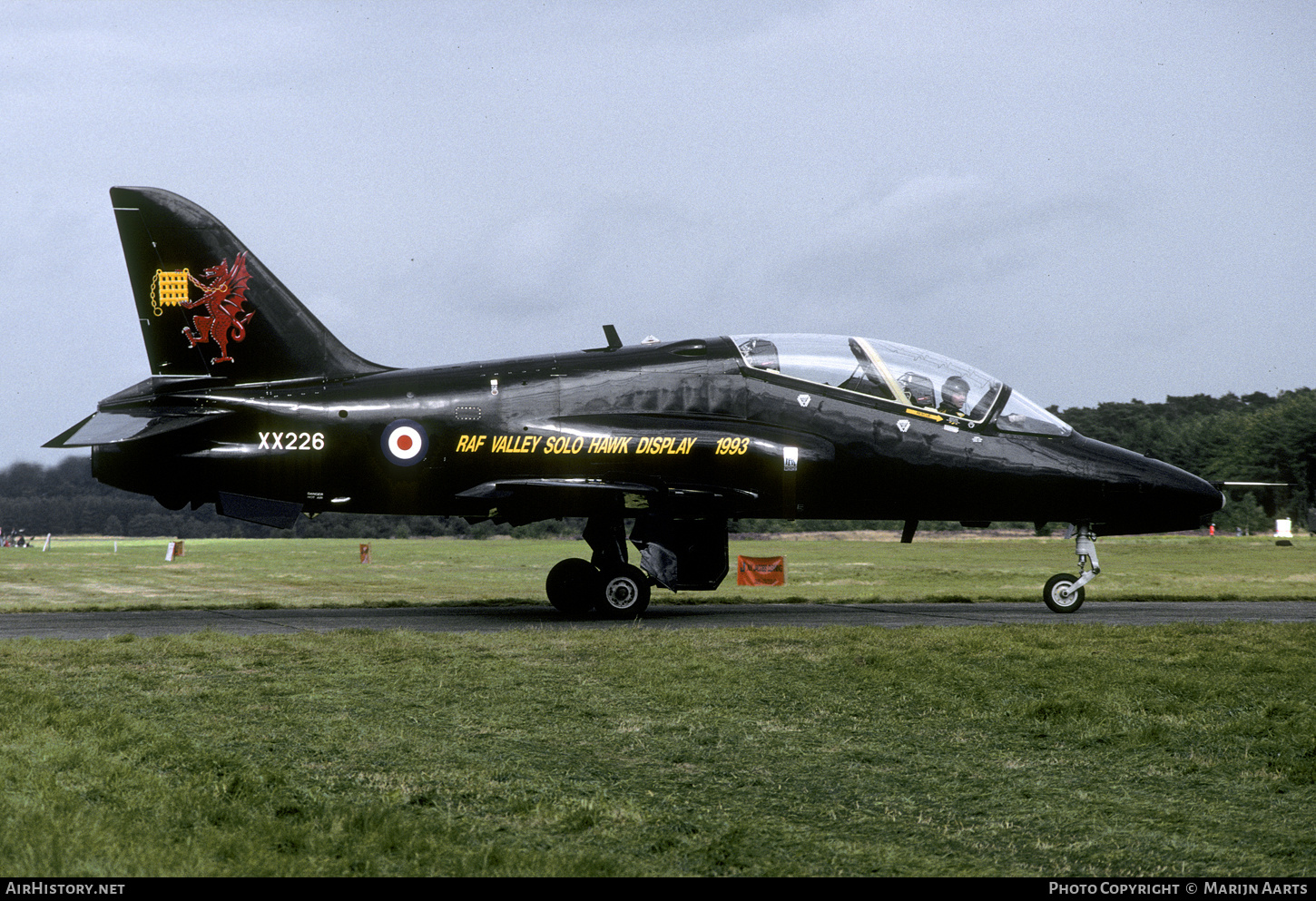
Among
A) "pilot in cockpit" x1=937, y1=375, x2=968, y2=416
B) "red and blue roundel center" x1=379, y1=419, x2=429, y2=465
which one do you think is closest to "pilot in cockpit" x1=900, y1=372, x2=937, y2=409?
"pilot in cockpit" x1=937, y1=375, x2=968, y2=416

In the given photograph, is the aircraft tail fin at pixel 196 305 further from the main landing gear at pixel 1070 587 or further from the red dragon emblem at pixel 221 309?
the main landing gear at pixel 1070 587

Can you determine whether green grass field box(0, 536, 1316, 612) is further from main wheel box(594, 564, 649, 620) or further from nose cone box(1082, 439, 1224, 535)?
main wheel box(594, 564, 649, 620)

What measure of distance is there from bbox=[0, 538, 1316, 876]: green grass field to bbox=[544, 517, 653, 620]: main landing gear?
11.6ft

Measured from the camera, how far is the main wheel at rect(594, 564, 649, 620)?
1742cm

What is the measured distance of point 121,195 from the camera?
58.9 ft

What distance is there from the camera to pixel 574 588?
17.9m

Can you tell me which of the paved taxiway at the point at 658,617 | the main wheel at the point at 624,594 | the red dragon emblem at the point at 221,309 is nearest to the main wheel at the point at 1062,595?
the paved taxiway at the point at 658,617

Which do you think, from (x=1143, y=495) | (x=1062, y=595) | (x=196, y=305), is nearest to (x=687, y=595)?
(x=1062, y=595)

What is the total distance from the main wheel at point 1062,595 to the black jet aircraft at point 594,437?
0.16 feet

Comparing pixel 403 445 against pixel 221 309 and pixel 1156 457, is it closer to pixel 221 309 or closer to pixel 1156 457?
pixel 221 309

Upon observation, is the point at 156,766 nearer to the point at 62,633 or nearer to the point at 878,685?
the point at 878,685

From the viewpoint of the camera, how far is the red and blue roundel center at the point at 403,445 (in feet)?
57.2

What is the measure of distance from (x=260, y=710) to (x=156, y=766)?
1.83m
